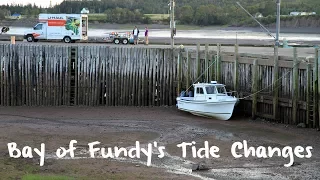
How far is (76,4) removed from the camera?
373 feet

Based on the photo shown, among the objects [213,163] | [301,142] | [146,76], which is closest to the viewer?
[213,163]

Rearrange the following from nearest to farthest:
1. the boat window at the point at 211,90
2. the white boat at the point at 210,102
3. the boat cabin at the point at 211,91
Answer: the white boat at the point at 210,102
the boat cabin at the point at 211,91
the boat window at the point at 211,90

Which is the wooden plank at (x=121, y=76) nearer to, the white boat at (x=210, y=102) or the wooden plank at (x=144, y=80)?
the wooden plank at (x=144, y=80)

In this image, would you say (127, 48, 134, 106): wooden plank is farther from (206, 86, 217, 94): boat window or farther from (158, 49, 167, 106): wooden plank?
(206, 86, 217, 94): boat window

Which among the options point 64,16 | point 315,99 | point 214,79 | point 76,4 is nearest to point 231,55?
point 214,79

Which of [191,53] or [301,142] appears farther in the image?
[191,53]

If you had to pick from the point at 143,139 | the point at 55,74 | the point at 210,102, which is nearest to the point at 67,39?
the point at 55,74

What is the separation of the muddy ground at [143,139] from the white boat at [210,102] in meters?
0.42

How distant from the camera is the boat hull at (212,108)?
28156mm

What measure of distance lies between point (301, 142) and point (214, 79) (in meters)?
7.82

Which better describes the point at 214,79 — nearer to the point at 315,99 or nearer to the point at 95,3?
the point at 315,99

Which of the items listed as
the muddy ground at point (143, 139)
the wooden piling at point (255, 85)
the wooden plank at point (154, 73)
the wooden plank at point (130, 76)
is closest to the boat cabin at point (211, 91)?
the muddy ground at point (143, 139)

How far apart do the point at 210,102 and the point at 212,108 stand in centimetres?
27

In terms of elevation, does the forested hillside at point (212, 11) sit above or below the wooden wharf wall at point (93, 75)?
above
